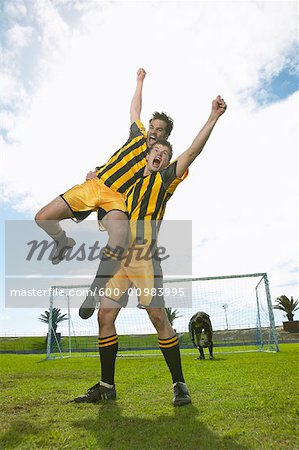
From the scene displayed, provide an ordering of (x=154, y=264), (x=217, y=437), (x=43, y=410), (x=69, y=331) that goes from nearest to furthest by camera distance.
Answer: (x=217, y=437)
(x=43, y=410)
(x=154, y=264)
(x=69, y=331)

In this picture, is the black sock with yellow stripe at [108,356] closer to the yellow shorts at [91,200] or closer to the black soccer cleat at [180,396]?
the black soccer cleat at [180,396]

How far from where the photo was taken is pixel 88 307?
3875 millimetres

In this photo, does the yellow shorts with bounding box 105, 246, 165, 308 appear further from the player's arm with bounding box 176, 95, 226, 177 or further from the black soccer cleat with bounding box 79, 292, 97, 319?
the player's arm with bounding box 176, 95, 226, 177

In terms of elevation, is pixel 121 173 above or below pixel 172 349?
above

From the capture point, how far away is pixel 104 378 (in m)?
3.90

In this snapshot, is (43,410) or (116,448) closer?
(116,448)

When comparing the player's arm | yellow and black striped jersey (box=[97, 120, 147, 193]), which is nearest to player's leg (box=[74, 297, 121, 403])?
yellow and black striped jersey (box=[97, 120, 147, 193])

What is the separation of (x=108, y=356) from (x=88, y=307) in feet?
1.76

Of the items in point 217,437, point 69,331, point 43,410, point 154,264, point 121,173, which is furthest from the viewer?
point 69,331

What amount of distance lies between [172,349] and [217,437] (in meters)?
1.43

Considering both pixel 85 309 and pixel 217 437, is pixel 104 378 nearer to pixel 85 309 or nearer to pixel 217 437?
pixel 85 309

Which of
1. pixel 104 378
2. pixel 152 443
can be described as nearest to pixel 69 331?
pixel 104 378

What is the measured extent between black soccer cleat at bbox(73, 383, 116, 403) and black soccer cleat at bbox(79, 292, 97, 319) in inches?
27.1

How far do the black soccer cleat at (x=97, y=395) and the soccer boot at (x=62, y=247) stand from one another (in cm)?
143
